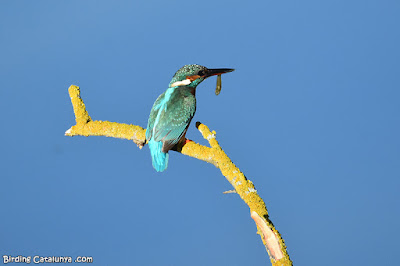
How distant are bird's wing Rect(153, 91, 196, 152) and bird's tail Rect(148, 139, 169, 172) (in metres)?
0.04

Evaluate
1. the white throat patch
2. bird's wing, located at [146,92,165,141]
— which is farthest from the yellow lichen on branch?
the white throat patch

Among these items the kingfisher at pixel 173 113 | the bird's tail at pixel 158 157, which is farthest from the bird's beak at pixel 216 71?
the bird's tail at pixel 158 157

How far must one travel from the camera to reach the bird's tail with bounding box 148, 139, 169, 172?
3.94 metres

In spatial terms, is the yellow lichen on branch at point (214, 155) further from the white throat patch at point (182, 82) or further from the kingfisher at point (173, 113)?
the white throat patch at point (182, 82)

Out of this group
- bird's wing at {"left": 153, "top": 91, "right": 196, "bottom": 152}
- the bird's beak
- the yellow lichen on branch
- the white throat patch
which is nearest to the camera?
the yellow lichen on branch

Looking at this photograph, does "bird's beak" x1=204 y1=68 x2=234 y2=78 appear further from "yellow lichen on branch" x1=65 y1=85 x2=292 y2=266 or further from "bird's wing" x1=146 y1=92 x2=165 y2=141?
"yellow lichen on branch" x1=65 y1=85 x2=292 y2=266

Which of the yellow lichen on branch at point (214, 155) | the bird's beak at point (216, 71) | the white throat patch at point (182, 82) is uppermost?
the bird's beak at point (216, 71)

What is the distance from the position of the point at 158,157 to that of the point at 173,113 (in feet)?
1.18

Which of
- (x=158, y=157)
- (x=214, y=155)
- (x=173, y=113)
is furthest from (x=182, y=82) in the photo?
(x=214, y=155)

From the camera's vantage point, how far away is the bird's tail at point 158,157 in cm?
394

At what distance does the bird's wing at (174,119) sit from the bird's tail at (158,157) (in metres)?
0.04

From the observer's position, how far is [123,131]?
3975 millimetres

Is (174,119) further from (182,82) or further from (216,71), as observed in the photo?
(216,71)

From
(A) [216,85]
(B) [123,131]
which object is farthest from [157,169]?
(A) [216,85]
